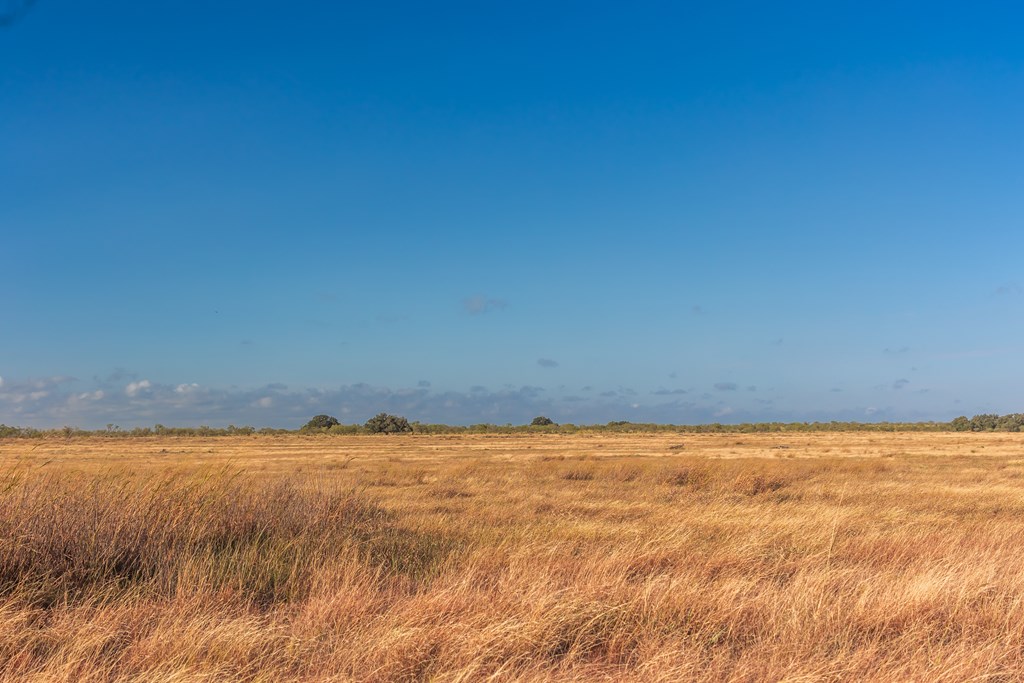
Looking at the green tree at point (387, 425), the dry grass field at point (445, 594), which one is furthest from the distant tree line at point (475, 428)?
the dry grass field at point (445, 594)

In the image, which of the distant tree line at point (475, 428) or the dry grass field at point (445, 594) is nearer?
the dry grass field at point (445, 594)

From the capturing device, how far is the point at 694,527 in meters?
13.5

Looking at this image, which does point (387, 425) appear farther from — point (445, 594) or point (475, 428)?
point (445, 594)

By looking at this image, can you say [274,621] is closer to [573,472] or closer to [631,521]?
[631,521]

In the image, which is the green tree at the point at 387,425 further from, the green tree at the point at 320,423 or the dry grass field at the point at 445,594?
the dry grass field at the point at 445,594

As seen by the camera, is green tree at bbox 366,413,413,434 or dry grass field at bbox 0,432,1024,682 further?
green tree at bbox 366,413,413,434

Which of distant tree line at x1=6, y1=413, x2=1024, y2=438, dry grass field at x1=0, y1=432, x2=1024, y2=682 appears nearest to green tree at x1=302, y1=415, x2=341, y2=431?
distant tree line at x1=6, y1=413, x2=1024, y2=438

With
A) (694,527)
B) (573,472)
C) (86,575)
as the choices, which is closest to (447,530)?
(694,527)

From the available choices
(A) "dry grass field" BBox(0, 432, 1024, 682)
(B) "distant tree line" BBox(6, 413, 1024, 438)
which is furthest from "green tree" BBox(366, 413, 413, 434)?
(A) "dry grass field" BBox(0, 432, 1024, 682)

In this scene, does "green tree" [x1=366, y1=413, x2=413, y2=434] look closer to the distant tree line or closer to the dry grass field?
the distant tree line

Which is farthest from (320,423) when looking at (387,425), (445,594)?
(445,594)

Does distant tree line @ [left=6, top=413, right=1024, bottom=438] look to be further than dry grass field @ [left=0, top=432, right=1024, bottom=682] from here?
Yes

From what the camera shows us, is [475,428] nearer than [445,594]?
No

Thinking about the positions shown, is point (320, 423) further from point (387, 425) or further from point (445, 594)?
point (445, 594)
